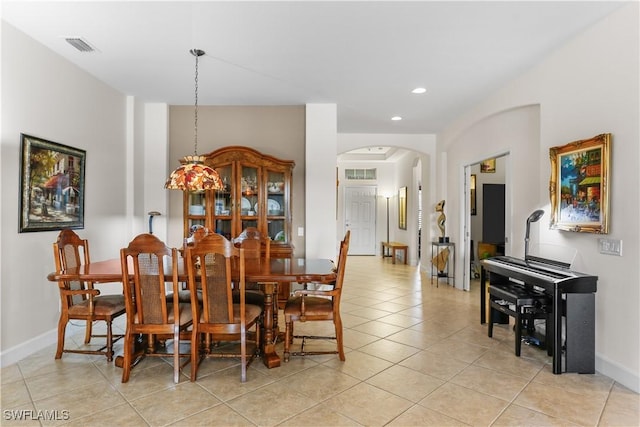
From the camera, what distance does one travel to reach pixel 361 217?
10.4 metres

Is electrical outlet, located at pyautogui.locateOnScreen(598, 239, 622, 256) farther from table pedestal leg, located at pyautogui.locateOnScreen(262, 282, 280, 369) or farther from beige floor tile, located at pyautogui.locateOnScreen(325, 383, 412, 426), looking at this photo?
table pedestal leg, located at pyautogui.locateOnScreen(262, 282, 280, 369)

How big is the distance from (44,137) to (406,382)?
3.85m

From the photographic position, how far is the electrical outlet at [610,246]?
2727 millimetres

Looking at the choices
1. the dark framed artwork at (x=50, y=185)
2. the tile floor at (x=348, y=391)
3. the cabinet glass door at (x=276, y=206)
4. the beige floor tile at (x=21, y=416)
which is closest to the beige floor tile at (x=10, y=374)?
the tile floor at (x=348, y=391)

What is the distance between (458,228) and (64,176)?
18.1 ft

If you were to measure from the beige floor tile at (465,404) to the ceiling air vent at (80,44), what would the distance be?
4.06 meters

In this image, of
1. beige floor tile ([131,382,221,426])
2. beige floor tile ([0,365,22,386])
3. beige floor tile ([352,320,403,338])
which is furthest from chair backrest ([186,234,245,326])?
beige floor tile ([352,320,403,338])

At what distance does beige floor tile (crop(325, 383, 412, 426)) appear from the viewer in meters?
2.20

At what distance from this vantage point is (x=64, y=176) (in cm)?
363

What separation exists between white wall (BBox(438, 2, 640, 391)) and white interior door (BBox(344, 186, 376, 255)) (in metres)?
6.41

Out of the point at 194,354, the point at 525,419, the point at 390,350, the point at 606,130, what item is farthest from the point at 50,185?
the point at 606,130

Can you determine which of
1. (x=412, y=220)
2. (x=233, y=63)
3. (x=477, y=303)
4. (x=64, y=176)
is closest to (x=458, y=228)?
(x=477, y=303)

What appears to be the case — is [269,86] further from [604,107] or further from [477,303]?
[477,303]

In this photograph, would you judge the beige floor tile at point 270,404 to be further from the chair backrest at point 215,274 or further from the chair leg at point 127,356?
the chair leg at point 127,356
